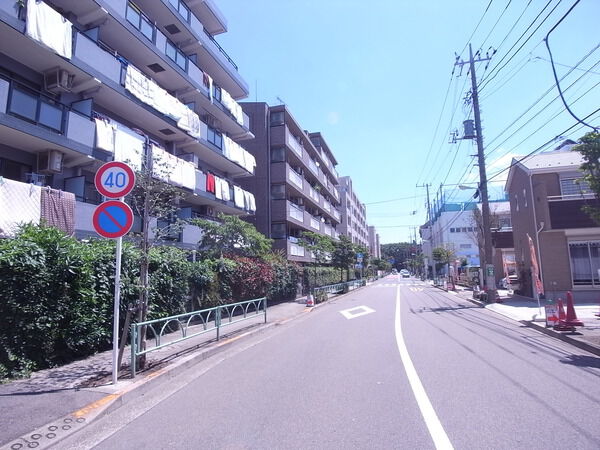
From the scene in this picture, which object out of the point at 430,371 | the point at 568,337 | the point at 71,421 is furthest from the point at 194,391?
the point at 568,337

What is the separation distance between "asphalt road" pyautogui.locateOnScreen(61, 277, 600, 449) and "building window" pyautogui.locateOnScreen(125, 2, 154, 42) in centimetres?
1436

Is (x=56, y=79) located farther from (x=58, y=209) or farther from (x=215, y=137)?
(x=215, y=137)

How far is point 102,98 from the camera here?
51.4 ft

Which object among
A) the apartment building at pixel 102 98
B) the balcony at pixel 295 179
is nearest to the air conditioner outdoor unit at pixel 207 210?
the apartment building at pixel 102 98

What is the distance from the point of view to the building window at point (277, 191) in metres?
31.6

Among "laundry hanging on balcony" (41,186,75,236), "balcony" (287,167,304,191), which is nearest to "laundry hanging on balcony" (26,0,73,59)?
"laundry hanging on balcony" (41,186,75,236)

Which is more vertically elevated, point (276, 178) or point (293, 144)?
point (293, 144)

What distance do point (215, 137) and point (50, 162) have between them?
1091cm

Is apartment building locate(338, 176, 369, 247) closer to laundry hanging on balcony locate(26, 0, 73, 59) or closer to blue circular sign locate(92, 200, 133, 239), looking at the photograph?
laundry hanging on balcony locate(26, 0, 73, 59)

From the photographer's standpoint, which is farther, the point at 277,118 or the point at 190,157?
the point at 277,118

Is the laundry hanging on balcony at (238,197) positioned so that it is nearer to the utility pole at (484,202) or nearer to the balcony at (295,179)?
the balcony at (295,179)

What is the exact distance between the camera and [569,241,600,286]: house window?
20.4 metres

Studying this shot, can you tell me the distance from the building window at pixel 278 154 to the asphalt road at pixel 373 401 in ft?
79.6

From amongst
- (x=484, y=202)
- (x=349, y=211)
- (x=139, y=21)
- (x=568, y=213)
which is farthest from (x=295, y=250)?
(x=349, y=211)
